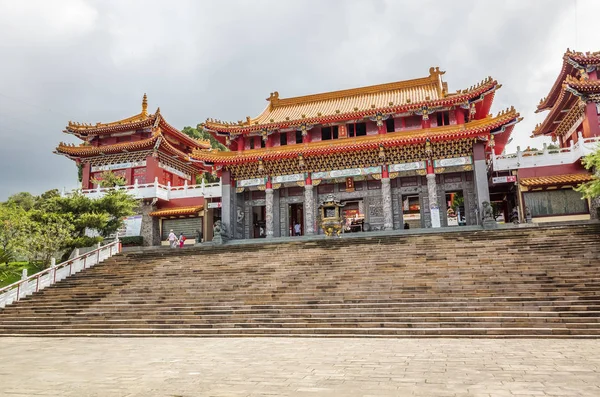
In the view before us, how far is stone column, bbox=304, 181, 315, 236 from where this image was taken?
80.1 feet

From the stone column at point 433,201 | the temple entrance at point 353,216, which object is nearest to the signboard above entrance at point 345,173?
the temple entrance at point 353,216

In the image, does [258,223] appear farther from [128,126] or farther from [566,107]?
[566,107]

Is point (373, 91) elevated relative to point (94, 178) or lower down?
elevated

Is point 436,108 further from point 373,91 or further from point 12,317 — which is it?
point 12,317

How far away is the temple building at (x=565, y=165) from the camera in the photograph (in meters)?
21.6


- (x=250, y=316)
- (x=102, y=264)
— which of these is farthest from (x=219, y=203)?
(x=250, y=316)

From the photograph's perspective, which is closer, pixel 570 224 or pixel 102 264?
pixel 570 224

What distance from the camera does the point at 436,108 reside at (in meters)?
23.5

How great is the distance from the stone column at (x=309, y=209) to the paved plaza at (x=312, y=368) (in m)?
14.8

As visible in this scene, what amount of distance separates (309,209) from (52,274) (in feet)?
42.7

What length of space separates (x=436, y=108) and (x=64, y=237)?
1997cm

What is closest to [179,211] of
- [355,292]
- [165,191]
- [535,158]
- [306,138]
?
[165,191]

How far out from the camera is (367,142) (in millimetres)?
23078

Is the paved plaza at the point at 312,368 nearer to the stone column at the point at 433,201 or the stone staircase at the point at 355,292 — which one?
the stone staircase at the point at 355,292
